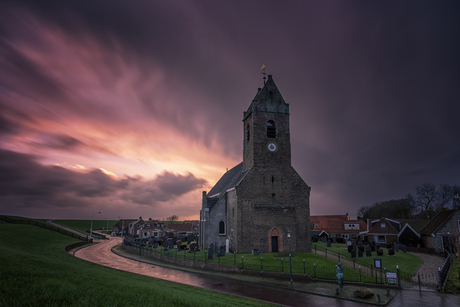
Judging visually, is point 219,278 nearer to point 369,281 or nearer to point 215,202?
point 369,281

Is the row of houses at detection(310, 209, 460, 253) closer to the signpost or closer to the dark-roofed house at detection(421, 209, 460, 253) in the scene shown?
the dark-roofed house at detection(421, 209, 460, 253)

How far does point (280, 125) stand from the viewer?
34.7 metres

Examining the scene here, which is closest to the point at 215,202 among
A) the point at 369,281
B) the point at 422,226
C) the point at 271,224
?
the point at 271,224

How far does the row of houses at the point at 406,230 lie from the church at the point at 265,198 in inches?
893

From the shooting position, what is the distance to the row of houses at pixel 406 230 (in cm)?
4212

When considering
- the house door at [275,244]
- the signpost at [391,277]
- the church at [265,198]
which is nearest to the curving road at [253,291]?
the signpost at [391,277]

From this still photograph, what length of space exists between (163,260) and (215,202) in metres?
10.4

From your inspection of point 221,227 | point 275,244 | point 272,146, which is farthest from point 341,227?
point 272,146

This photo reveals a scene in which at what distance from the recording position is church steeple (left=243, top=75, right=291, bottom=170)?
110 ft

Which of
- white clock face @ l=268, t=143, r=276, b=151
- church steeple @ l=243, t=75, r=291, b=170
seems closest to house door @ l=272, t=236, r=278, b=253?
church steeple @ l=243, t=75, r=291, b=170

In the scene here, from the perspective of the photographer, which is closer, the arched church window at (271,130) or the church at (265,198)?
the church at (265,198)

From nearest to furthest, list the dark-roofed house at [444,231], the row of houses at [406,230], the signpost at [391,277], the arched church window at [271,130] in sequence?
the signpost at [391,277] < the arched church window at [271,130] < the dark-roofed house at [444,231] < the row of houses at [406,230]

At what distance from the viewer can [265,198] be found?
3219cm

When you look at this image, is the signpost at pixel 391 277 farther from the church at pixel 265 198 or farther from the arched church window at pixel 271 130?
the arched church window at pixel 271 130
